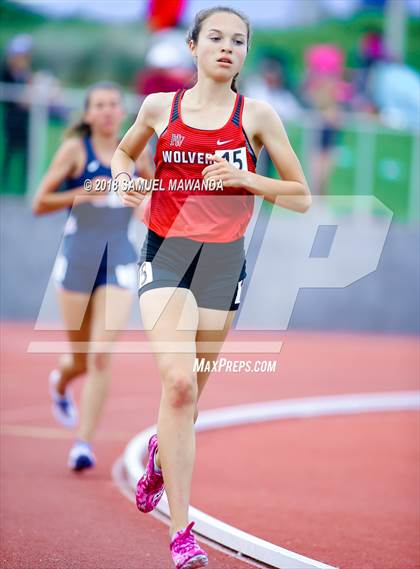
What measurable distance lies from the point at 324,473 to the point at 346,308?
32.2 feet

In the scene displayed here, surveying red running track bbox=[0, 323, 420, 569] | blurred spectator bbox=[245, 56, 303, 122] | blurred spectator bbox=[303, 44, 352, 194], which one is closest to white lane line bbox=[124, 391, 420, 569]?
red running track bbox=[0, 323, 420, 569]

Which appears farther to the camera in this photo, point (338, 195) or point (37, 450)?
point (338, 195)

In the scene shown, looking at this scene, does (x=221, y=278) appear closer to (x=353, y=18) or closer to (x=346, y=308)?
(x=346, y=308)

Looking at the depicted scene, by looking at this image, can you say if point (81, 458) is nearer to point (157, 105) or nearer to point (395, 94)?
point (157, 105)

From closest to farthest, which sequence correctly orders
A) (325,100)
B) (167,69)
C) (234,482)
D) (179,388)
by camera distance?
(179,388), (234,482), (167,69), (325,100)

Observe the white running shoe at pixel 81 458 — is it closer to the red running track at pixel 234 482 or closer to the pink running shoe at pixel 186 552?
the red running track at pixel 234 482

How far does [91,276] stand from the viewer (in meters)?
8.07

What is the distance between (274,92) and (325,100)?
0.84m

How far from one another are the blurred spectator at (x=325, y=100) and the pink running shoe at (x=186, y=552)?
10981 mm

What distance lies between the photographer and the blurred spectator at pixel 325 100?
50.6 ft

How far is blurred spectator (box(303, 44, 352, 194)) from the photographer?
15430mm

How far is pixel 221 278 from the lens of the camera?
5.34m

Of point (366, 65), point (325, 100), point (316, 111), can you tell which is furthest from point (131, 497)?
point (366, 65)

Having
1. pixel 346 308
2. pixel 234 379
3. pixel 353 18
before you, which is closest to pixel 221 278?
pixel 234 379
